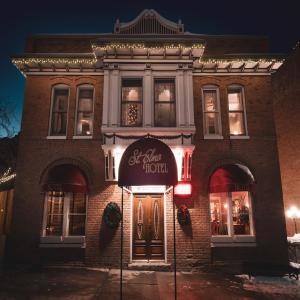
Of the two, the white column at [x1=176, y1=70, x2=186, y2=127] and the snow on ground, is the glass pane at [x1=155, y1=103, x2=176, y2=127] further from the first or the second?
the snow on ground

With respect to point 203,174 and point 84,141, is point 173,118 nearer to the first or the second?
point 203,174

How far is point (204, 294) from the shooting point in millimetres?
7848

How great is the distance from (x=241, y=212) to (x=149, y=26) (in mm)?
9429

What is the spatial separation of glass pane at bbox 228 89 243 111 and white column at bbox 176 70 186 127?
8.15ft

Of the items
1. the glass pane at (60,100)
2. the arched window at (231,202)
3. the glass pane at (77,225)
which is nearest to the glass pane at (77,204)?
the glass pane at (77,225)

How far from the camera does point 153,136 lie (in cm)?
1098

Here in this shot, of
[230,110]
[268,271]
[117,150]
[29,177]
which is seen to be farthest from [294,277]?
[29,177]

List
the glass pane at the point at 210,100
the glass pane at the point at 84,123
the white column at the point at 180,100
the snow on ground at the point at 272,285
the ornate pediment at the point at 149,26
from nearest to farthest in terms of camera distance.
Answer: the snow on ground at the point at 272,285 → the white column at the point at 180,100 → the glass pane at the point at 84,123 → the glass pane at the point at 210,100 → the ornate pediment at the point at 149,26

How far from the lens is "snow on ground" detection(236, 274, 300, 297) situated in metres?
8.23

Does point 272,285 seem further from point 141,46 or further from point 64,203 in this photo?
point 141,46

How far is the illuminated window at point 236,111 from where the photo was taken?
1231 centimetres

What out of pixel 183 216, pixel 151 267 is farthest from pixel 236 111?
pixel 151 267

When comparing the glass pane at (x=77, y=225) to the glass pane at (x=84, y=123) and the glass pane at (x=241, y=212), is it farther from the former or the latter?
the glass pane at (x=241, y=212)

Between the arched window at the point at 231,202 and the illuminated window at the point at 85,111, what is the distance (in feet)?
19.2
